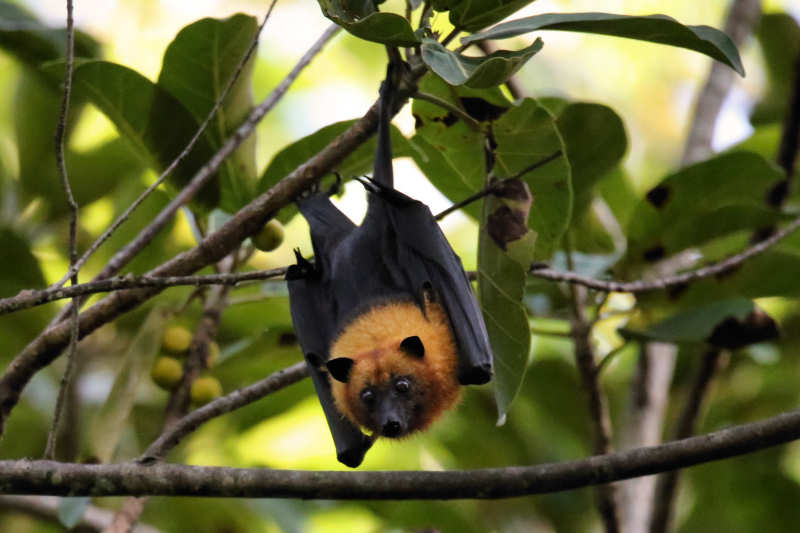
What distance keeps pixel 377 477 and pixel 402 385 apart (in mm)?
1491

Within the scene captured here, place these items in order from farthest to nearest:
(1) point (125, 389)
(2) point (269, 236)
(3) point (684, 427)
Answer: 1. (3) point (684, 427)
2. (1) point (125, 389)
3. (2) point (269, 236)

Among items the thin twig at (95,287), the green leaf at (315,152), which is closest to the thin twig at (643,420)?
the green leaf at (315,152)

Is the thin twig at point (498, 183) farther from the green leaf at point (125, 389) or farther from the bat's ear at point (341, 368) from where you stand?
the green leaf at point (125, 389)

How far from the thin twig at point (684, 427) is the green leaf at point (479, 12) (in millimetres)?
2413

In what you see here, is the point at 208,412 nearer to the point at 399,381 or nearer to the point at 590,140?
the point at 399,381

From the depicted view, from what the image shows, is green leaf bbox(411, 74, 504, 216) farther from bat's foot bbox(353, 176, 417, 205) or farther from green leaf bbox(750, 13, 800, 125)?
green leaf bbox(750, 13, 800, 125)

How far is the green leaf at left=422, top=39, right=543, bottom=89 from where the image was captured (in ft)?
8.86

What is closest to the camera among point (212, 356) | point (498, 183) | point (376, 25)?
point (376, 25)

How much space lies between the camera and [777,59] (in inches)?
249

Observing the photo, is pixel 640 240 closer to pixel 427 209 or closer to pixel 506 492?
pixel 427 209

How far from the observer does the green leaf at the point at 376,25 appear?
2703 mm

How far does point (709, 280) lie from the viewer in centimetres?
466

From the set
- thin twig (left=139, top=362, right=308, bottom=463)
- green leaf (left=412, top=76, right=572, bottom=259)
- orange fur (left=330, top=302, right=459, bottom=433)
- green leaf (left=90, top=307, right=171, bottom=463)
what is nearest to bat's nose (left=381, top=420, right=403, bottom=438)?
orange fur (left=330, top=302, right=459, bottom=433)

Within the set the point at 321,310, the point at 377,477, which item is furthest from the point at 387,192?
the point at 377,477
